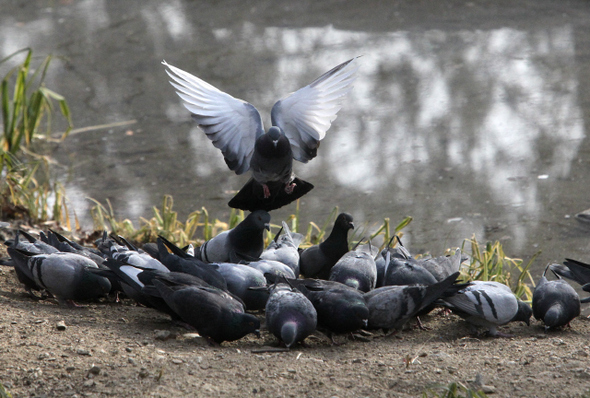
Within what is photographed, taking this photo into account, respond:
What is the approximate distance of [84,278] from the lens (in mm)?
3418

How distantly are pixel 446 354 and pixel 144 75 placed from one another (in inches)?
227

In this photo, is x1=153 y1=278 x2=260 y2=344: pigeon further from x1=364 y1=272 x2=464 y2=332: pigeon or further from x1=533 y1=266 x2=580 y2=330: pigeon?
x1=533 y1=266 x2=580 y2=330: pigeon

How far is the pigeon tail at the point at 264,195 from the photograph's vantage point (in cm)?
386

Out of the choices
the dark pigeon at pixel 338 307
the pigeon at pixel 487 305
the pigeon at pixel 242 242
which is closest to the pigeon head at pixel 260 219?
the pigeon at pixel 242 242

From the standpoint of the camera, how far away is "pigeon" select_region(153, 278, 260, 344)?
3002mm

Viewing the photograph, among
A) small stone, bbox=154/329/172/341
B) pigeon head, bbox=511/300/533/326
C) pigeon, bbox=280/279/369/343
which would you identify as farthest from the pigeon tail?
pigeon head, bbox=511/300/533/326

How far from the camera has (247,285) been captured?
3.50m

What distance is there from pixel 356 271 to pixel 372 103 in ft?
12.1

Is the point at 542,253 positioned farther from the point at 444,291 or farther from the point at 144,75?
the point at 144,75

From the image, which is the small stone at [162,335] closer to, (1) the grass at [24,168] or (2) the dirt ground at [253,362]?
(2) the dirt ground at [253,362]

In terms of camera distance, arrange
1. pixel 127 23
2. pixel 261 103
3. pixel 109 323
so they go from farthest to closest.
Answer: pixel 127 23, pixel 261 103, pixel 109 323

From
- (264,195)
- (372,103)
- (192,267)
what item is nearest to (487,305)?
(264,195)

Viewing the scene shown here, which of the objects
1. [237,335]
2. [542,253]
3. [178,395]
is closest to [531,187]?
[542,253]

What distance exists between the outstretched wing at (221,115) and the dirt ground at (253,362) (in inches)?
39.2
